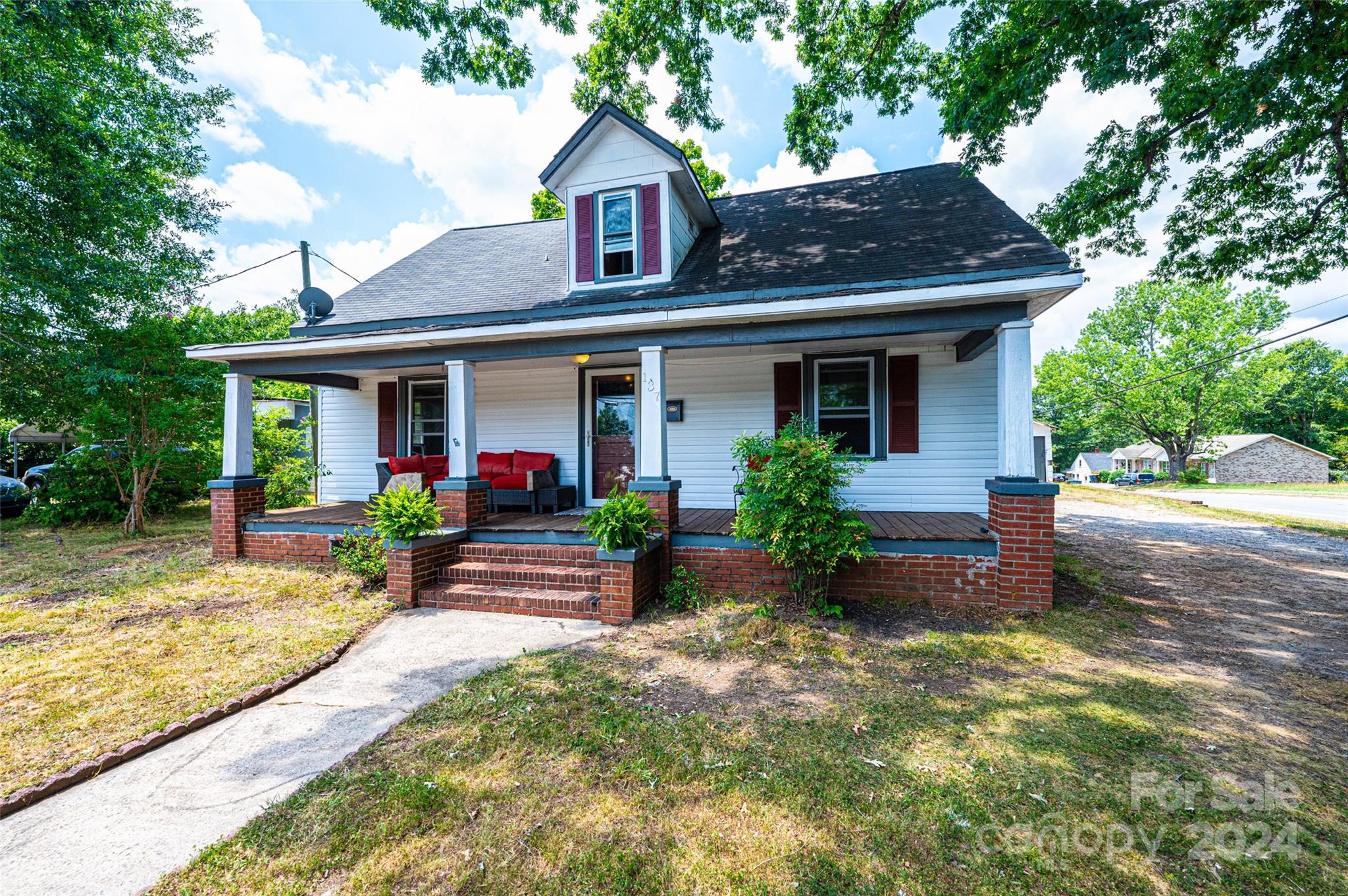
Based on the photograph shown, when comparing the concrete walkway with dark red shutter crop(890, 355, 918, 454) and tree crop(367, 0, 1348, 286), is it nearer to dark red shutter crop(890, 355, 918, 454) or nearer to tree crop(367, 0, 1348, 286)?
dark red shutter crop(890, 355, 918, 454)

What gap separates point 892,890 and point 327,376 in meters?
9.61

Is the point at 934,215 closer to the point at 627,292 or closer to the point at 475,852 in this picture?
the point at 627,292

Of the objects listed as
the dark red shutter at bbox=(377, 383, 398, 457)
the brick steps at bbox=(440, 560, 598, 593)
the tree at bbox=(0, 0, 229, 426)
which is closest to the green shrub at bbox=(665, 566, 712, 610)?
the brick steps at bbox=(440, 560, 598, 593)

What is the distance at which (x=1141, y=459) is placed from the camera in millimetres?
52062

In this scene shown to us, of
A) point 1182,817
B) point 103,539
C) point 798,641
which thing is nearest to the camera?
point 1182,817

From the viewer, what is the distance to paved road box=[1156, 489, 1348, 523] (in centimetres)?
1248

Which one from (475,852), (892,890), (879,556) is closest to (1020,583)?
(879,556)

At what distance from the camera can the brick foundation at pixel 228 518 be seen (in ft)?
22.2

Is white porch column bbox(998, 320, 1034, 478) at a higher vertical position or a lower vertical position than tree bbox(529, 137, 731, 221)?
lower

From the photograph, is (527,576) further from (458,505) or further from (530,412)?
(530,412)

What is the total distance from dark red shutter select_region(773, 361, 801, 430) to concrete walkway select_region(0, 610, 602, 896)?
15.0 feet

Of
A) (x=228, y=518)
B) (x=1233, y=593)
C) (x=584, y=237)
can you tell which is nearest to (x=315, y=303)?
(x=228, y=518)

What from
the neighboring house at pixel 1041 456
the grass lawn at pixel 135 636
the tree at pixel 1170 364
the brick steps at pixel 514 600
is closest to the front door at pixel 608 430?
the brick steps at pixel 514 600

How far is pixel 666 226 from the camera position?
7000 millimetres
